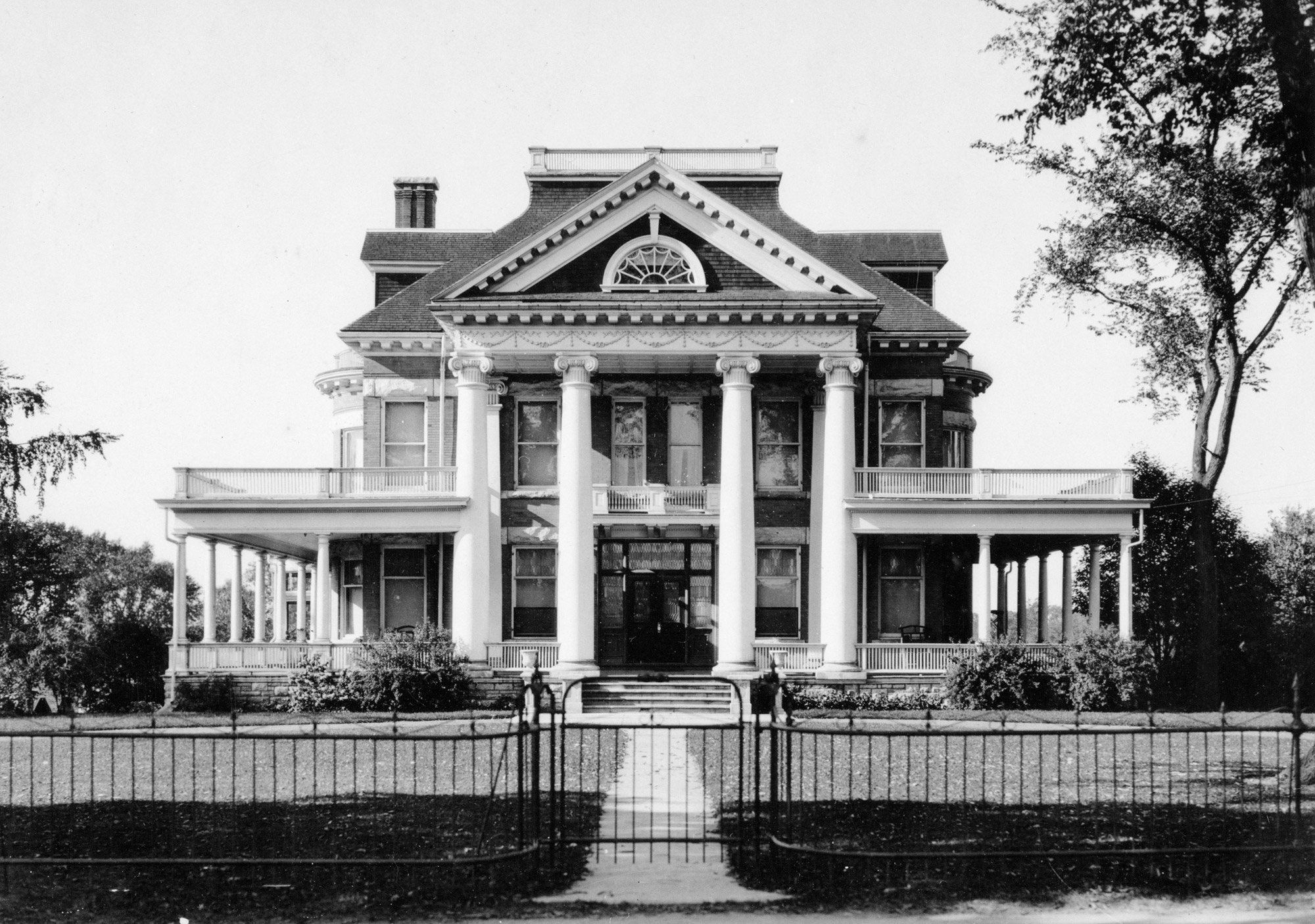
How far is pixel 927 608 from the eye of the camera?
31.2m

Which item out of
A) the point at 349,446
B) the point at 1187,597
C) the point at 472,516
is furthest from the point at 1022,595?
the point at 349,446

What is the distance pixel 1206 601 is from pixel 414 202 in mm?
22957

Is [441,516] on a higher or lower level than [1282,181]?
lower

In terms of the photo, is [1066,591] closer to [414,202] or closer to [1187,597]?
[1187,597]

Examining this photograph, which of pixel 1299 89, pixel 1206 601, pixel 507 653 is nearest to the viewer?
pixel 1299 89

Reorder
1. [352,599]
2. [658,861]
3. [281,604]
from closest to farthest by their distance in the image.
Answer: [658,861], [352,599], [281,604]

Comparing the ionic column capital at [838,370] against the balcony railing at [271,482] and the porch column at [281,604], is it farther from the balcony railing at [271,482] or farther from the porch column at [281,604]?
the porch column at [281,604]

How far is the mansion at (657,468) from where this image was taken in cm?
2831

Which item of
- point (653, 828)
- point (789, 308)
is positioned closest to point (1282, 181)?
point (653, 828)

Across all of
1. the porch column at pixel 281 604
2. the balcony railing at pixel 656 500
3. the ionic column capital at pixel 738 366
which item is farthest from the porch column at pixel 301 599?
the ionic column capital at pixel 738 366

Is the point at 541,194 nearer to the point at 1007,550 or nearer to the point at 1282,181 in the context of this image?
the point at 1007,550

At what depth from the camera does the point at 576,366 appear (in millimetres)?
28328

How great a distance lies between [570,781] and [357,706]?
39.9 feet

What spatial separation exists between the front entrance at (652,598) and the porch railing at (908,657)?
4091 mm
